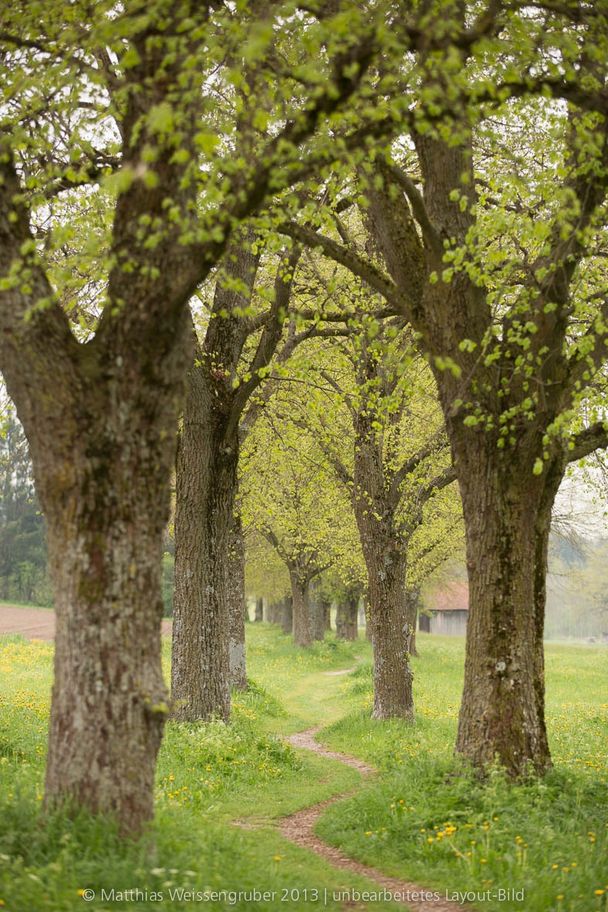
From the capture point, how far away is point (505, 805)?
823 centimetres

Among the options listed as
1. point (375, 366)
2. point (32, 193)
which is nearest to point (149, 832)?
point (32, 193)

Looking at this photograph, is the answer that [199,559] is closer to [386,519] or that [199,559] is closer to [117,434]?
[386,519]

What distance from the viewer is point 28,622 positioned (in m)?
46.1

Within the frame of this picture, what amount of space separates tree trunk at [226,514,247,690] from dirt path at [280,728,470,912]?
7790 millimetres

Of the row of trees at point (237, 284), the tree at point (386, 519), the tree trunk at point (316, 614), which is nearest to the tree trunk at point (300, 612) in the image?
the tree trunk at point (316, 614)

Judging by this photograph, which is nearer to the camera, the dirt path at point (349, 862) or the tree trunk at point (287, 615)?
the dirt path at point (349, 862)

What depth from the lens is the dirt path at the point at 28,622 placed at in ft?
128

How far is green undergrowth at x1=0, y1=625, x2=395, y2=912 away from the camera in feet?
16.9

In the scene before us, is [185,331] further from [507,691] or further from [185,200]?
[507,691]

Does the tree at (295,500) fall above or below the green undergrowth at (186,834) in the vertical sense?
above

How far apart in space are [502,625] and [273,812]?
387 cm

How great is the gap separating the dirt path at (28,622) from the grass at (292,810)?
23.2 metres

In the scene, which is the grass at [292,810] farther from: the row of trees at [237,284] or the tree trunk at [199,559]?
the tree trunk at [199,559]

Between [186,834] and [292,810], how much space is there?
4150mm
